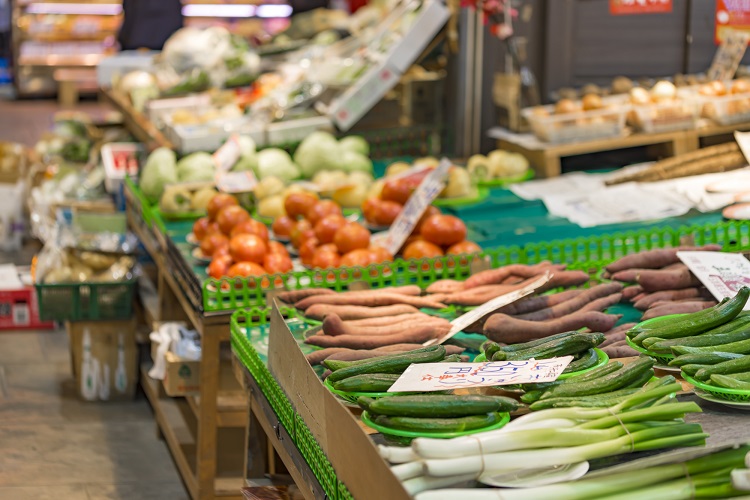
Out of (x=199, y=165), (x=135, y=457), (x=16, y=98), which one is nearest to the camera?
(x=135, y=457)

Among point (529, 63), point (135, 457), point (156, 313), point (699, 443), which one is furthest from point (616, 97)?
point (699, 443)

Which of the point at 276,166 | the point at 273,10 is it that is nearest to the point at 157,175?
the point at 276,166

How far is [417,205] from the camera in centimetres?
409

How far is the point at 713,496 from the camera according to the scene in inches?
83.8

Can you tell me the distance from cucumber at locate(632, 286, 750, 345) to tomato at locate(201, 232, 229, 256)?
1841 millimetres

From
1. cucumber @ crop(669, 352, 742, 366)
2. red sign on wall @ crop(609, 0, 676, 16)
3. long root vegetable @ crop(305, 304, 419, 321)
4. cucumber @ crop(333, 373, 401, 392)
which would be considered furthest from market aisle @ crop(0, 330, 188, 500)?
red sign on wall @ crop(609, 0, 676, 16)

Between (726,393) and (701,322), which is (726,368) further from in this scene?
(701,322)

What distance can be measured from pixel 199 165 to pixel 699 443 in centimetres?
371

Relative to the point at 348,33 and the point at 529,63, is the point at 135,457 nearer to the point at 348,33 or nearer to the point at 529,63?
the point at 529,63

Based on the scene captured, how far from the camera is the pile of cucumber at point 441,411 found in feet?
7.47

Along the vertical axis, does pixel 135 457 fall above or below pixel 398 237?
below

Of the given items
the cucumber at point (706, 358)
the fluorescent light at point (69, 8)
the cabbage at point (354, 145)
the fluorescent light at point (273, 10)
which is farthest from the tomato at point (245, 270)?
the fluorescent light at point (69, 8)

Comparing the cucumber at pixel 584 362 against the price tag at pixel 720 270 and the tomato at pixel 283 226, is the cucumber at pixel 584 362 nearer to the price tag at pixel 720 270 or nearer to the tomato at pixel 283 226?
the price tag at pixel 720 270

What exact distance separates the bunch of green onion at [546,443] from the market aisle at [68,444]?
8.95ft
